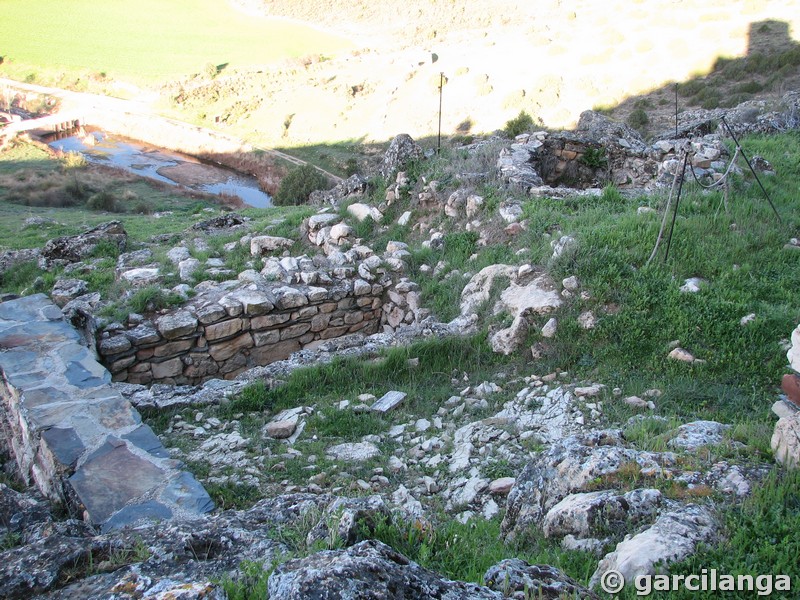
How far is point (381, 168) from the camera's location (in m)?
10.4

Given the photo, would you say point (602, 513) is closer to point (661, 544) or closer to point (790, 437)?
point (661, 544)

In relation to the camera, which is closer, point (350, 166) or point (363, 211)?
point (363, 211)

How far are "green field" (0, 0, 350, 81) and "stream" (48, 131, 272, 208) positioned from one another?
861 centimetres

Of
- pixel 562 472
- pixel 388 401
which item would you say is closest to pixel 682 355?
pixel 562 472

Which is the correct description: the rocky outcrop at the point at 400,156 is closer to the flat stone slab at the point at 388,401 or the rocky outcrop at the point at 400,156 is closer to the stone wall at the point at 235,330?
the stone wall at the point at 235,330

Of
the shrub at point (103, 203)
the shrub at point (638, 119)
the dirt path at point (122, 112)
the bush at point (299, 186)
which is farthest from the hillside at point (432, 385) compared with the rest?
the dirt path at point (122, 112)

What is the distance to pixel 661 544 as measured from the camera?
2.64m

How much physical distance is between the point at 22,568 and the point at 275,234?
295 inches

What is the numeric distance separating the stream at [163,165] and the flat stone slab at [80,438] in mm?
17230

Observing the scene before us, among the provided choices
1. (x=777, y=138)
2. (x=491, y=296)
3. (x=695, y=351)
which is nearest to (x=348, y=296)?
(x=491, y=296)

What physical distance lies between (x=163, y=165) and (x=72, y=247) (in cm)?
1825

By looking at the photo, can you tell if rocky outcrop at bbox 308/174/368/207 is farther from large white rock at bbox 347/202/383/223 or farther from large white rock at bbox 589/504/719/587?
large white rock at bbox 589/504/719/587

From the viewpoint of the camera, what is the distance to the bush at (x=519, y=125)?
20.4 meters

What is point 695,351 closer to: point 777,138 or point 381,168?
point 381,168
